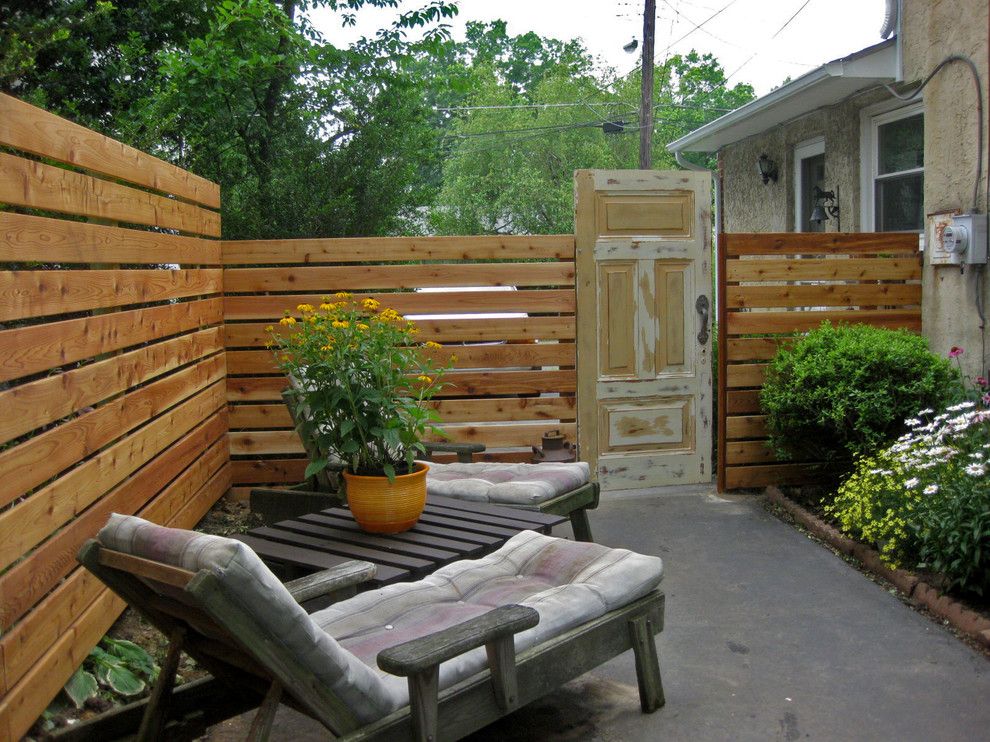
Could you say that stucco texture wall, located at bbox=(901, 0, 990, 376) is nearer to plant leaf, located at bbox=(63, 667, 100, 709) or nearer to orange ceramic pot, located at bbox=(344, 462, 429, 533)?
orange ceramic pot, located at bbox=(344, 462, 429, 533)

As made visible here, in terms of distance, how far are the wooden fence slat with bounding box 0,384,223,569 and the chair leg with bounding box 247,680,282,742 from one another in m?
0.97

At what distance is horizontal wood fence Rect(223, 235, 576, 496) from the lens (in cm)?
688

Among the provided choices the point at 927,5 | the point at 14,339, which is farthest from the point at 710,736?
the point at 927,5

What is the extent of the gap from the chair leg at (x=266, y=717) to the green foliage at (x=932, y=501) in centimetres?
307

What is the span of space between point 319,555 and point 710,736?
1.61 meters

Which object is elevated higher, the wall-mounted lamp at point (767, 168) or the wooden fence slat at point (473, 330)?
the wall-mounted lamp at point (767, 168)

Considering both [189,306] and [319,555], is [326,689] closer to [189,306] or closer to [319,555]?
[319,555]

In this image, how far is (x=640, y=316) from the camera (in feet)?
22.8

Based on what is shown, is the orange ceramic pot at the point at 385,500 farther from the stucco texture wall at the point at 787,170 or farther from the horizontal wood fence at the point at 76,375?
the stucco texture wall at the point at 787,170

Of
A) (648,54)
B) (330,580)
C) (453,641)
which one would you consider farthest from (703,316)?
(648,54)

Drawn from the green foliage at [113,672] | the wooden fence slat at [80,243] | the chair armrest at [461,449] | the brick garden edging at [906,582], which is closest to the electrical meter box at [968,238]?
the brick garden edging at [906,582]

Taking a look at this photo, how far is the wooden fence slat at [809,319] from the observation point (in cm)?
679

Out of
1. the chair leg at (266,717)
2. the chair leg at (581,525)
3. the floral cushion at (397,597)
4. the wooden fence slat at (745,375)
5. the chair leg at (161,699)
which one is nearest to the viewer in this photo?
the floral cushion at (397,597)

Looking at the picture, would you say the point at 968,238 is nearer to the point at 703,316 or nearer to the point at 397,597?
the point at 703,316
